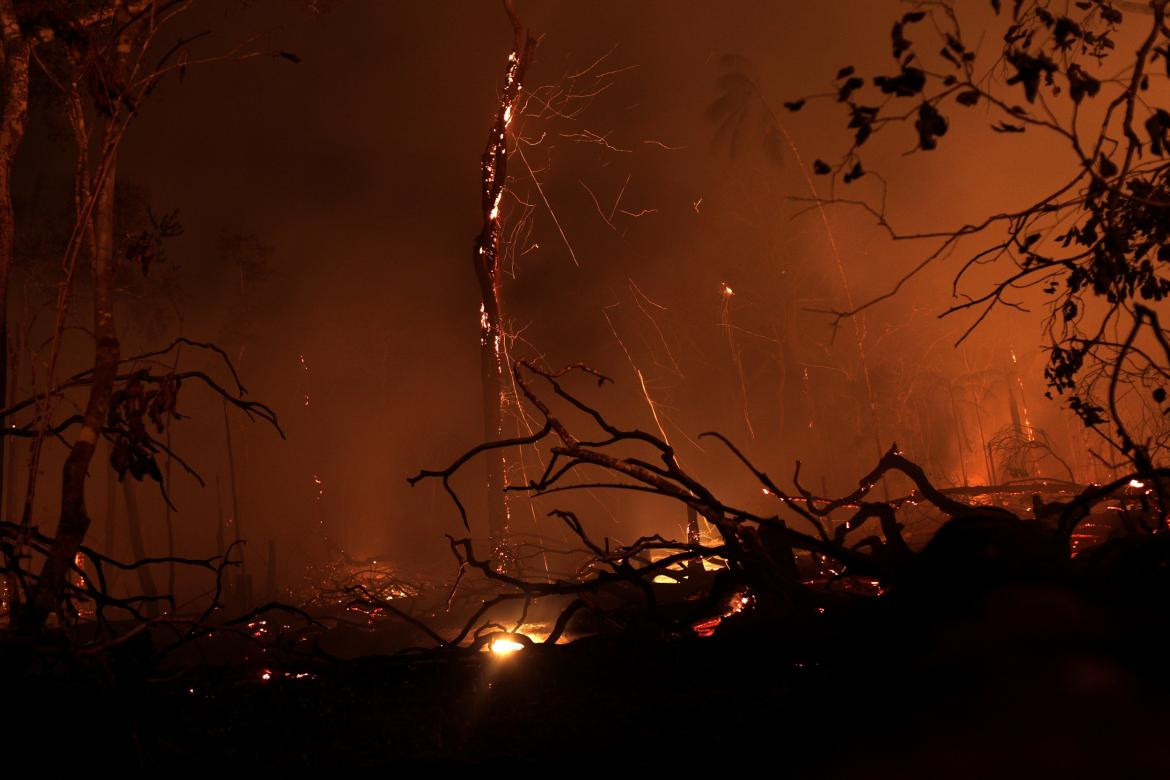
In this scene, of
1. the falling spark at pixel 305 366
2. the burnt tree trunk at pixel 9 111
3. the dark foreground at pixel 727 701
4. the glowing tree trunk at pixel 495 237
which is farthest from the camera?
the falling spark at pixel 305 366

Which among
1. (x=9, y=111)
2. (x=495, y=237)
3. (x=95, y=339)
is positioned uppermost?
(x=495, y=237)

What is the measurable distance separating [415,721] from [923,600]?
84.8 inches

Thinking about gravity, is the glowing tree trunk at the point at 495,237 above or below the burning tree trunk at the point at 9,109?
above

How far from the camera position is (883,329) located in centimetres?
3909

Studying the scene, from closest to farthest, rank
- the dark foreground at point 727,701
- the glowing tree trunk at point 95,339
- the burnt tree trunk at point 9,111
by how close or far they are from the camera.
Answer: the dark foreground at point 727,701 < the glowing tree trunk at point 95,339 < the burnt tree trunk at point 9,111

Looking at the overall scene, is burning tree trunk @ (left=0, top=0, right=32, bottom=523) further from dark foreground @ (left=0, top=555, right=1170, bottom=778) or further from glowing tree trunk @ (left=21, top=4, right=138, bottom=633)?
dark foreground @ (left=0, top=555, right=1170, bottom=778)

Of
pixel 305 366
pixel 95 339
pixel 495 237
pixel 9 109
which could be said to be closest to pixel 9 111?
pixel 9 109

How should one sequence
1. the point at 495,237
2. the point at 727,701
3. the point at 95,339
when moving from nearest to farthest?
1. the point at 727,701
2. the point at 95,339
3. the point at 495,237

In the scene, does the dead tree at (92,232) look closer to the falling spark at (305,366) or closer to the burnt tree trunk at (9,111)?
the burnt tree trunk at (9,111)

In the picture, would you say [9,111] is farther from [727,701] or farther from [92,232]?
[727,701]

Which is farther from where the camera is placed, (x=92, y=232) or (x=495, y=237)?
(x=495, y=237)

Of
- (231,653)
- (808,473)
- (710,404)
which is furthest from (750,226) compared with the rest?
(231,653)

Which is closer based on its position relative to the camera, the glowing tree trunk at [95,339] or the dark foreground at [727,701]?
the dark foreground at [727,701]

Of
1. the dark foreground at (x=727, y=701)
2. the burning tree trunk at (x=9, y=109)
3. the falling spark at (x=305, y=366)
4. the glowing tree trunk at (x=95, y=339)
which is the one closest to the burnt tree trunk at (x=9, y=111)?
the burning tree trunk at (x=9, y=109)
